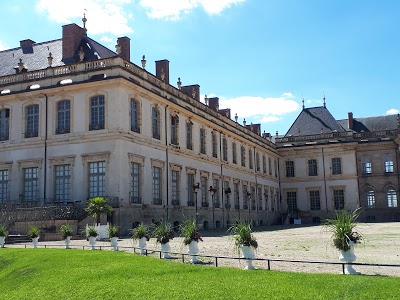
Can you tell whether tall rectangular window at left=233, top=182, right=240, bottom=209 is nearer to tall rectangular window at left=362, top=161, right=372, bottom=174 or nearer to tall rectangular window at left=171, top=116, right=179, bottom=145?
tall rectangular window at left=171, top=116, right=179, bottom=145

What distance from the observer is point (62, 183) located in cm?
2878

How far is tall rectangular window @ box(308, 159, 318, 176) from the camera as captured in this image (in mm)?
58312

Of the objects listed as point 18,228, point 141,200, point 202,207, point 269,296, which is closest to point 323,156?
point 202,207

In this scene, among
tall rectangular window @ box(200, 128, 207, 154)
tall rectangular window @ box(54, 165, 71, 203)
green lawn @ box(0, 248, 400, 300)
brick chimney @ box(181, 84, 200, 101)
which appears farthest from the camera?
brick chimney @ box(181, 84, 200, 101)

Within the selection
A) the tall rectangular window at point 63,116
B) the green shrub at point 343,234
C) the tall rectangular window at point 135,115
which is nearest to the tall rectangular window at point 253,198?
the tall rectangular window at point 135,115

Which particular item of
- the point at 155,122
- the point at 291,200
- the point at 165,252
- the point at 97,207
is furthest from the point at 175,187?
the point at 291,200

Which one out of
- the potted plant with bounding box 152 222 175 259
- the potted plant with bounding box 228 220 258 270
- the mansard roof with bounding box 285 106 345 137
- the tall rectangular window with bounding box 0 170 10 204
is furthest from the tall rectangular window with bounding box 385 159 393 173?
the potted plant with bounding box 228 220 258 270

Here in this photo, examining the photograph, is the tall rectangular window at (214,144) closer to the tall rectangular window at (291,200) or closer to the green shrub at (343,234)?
the tall rectangular window at (291,200)

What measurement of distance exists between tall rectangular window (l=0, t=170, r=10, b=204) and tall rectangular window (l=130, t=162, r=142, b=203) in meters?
7.93

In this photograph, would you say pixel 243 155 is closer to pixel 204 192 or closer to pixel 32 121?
pixel 204 192

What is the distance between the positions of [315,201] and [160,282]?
50150mm

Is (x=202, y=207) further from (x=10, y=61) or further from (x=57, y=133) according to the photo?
(x=10, y=61)

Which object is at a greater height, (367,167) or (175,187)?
(367,167)

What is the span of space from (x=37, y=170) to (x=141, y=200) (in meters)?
6.55
